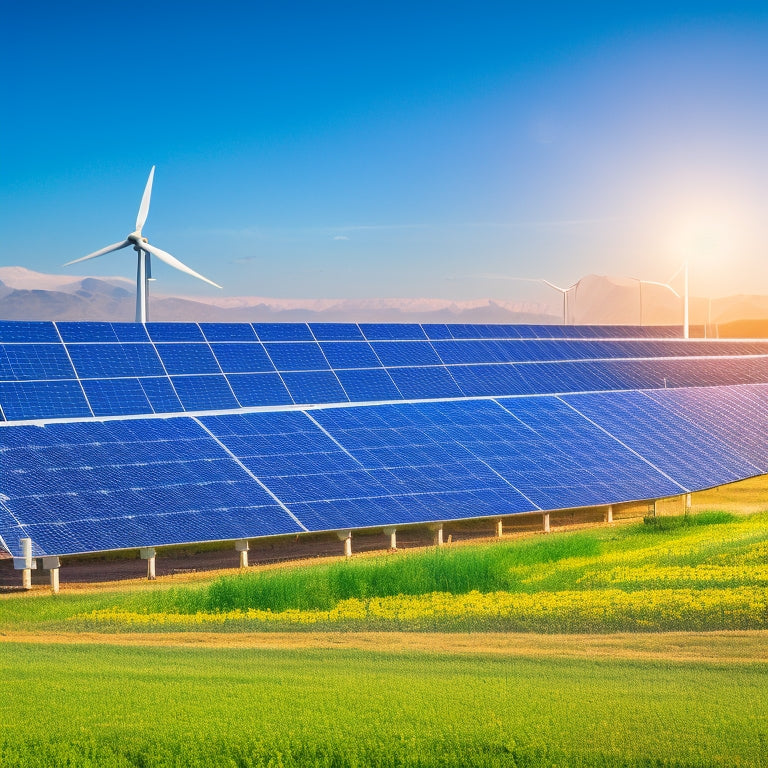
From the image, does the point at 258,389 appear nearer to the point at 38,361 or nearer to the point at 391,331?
the point at 38,361

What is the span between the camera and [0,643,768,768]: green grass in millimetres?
17703

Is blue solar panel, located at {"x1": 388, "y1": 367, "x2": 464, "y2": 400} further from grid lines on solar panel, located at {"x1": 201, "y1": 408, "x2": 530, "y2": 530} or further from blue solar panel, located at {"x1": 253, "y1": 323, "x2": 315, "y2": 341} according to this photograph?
grid lines on solar panel, located at {"x1": 201, "y1": 408, "x2": 530, "y2": 530}

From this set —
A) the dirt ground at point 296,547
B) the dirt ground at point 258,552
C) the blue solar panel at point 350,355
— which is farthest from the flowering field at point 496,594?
the blue solar panel at point 350,355

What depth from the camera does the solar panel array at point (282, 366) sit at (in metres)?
42.7

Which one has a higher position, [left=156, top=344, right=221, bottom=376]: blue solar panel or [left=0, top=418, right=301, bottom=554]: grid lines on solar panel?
[left=156, top=344, right=221, bottom=376]: blue solar panel

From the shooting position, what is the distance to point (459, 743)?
18047 millimetres

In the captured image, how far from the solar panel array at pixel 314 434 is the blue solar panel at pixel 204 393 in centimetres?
9

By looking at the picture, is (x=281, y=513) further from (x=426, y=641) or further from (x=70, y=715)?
(x=70, y=715)

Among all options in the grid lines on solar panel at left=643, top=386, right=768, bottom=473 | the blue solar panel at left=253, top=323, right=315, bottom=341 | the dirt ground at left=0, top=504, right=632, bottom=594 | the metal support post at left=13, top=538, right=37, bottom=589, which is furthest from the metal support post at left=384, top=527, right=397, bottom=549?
the grid lines on solar panel at left=643, top=386, right=768, bottom=473

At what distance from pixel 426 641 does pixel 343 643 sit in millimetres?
1799

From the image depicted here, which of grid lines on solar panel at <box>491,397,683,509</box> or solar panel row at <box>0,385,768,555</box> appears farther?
grid lines on solar panel at <box>491,397,683,509</box>

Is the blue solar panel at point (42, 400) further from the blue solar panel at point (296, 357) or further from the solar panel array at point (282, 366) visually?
the blue solar panel at point (296, 357)

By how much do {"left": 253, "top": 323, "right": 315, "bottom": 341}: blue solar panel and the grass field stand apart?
18.9 m

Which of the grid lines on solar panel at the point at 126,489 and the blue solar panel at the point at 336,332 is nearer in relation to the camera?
the grid lines on solar panel at the point at 126,489
